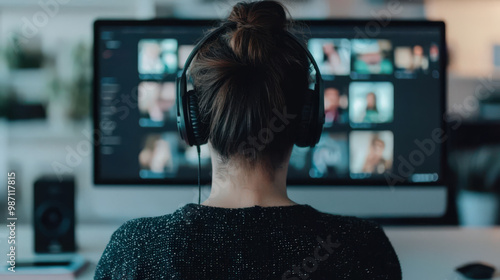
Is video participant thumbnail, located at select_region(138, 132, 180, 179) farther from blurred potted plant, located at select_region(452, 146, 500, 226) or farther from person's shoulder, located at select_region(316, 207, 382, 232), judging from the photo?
blurred potted plant, located at select_region(452, 146, 500, 226)

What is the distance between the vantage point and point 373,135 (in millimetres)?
1057

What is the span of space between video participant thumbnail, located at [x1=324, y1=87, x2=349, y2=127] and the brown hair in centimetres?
37

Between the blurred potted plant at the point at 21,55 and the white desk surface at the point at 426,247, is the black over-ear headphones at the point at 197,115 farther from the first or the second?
the blurred potted plant at the point at 21,55

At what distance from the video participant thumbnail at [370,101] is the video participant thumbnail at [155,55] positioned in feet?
1.42

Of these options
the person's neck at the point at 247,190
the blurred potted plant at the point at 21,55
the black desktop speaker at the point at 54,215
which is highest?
the blurred potted plant at the point at 21,55

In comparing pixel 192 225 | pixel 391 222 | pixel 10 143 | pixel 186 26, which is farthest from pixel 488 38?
pixel 10 143

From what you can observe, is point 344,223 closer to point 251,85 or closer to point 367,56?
point 251,85

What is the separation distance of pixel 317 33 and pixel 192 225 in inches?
25.2

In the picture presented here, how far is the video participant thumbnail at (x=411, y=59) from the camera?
3.48 ft

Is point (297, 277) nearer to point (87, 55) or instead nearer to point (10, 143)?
point (87, 55)

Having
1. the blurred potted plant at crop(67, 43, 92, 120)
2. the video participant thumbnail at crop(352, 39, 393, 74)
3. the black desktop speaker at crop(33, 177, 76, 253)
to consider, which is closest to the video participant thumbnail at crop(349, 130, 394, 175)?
the video participant thumbnail at crop(352, 39, 393, 74)

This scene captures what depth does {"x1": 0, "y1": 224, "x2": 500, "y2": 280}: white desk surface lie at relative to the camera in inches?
36.5

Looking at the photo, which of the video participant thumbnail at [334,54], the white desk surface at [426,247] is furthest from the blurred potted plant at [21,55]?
the video participant thumbnail at [334,54]

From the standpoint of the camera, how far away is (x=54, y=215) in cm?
106
